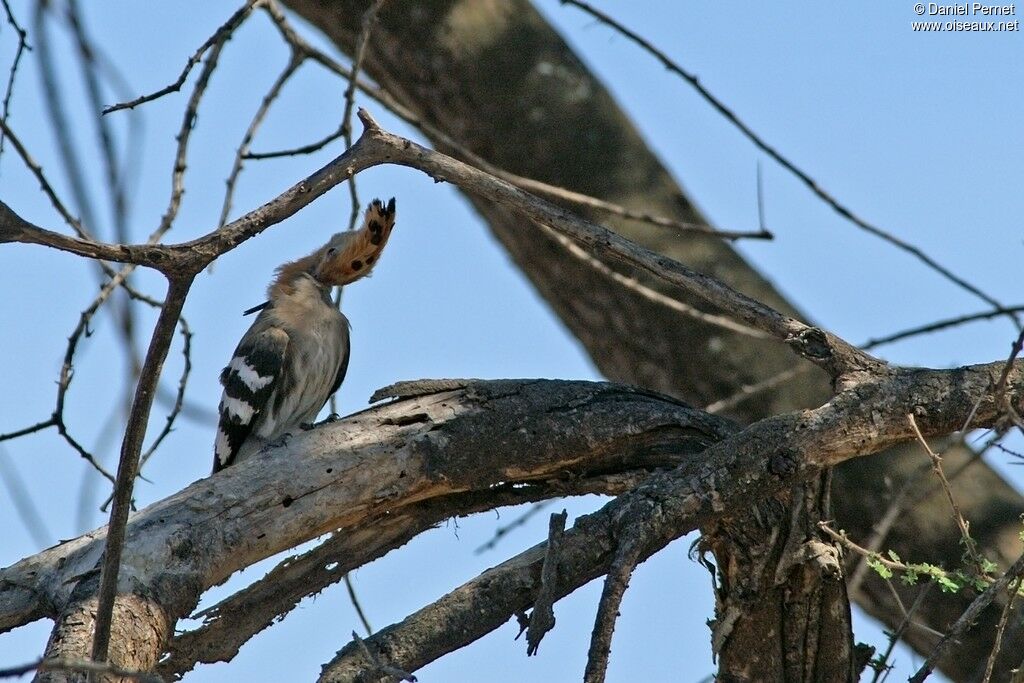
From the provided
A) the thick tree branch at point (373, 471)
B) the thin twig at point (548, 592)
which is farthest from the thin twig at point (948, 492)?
the thin twig at point (548, 592)

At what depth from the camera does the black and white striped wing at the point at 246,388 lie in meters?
3.82

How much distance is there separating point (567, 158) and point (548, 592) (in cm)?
294

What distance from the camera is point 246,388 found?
387 centimetres

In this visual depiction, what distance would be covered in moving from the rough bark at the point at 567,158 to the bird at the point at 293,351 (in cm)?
113

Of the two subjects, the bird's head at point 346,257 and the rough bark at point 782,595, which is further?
the bird's head at point 346,257

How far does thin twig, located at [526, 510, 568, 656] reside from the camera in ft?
7.49

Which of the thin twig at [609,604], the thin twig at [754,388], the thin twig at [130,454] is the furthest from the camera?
the thin twig at [754,388]

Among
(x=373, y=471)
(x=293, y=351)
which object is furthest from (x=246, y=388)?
(x=373, y=471)

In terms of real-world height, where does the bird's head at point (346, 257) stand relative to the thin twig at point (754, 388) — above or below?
above

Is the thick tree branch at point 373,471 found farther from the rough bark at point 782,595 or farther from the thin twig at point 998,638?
the thin twig at point 998,638

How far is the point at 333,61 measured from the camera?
4531 mm

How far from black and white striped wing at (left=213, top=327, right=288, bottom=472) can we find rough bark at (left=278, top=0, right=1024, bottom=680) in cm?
144

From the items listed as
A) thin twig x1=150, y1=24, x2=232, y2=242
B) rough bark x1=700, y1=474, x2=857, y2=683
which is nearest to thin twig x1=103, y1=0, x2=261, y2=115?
thin twig x1=150, y1=24, x2=232, y2=242

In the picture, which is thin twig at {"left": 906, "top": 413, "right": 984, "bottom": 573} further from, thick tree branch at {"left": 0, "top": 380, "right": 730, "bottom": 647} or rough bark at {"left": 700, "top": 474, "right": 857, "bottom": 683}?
thick tree branch at {"left": 0, "top": 380, "right": 730, "bottom": 647}
